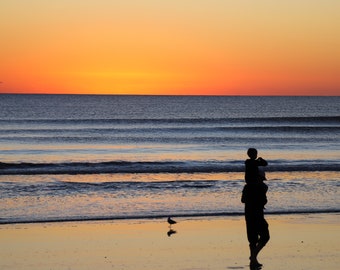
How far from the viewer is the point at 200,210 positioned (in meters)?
15.5

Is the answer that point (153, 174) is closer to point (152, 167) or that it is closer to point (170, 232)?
point (152, 167)

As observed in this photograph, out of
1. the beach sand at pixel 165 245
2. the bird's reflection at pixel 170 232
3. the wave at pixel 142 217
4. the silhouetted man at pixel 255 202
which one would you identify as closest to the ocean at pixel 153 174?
the wave at pixel 142 217

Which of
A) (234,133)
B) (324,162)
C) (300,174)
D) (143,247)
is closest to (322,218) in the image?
(143,247)

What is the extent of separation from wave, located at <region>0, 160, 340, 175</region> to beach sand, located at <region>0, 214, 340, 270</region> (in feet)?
38.8

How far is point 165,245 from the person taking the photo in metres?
11.2

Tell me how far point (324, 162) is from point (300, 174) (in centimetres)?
532

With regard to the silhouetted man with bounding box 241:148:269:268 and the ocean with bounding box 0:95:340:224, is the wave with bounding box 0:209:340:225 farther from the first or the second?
the silhouetted man with bounding box 241:148:269:268

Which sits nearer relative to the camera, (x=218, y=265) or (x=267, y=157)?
(x=218, y=265)

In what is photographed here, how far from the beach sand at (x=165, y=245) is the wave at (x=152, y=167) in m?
11.8

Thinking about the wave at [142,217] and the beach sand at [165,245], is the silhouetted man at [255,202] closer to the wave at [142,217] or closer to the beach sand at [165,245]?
the beach sand at [165,245]

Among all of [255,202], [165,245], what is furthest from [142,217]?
[255,202]

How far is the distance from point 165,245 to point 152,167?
52.6 ft

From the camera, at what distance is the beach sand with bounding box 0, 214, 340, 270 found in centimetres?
997

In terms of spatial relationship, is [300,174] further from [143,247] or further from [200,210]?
[143,247]
